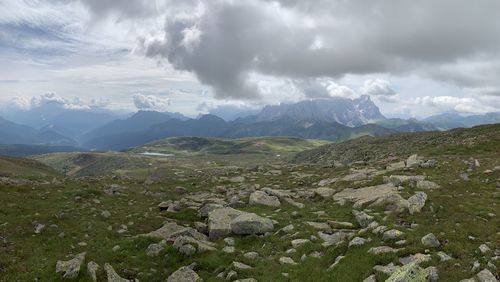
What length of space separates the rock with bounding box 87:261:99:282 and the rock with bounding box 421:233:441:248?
1725 centimetres

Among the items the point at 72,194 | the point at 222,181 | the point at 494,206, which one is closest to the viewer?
the point at 494,206

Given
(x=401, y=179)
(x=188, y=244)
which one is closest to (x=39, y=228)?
(x=188, y=244)

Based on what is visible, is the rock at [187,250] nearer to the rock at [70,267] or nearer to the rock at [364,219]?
the rock at [70,267]

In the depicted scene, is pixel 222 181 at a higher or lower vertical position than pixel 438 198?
lower

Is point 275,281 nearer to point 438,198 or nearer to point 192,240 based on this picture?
point 192,240

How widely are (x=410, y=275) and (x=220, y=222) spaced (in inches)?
626

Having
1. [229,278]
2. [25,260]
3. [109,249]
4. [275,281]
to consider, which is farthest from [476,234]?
[25,260]

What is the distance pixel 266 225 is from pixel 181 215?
10.5 m

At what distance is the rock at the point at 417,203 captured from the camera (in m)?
26.1

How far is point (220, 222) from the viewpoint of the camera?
92.8ft

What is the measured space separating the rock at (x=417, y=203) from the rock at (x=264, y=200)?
40.5 feet

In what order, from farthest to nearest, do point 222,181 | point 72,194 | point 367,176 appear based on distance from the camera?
1. point 222,181
2. point 367,176
3. point 72,194

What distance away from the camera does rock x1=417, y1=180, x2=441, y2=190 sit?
3333 cm

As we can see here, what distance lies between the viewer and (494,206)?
26.8 meters
